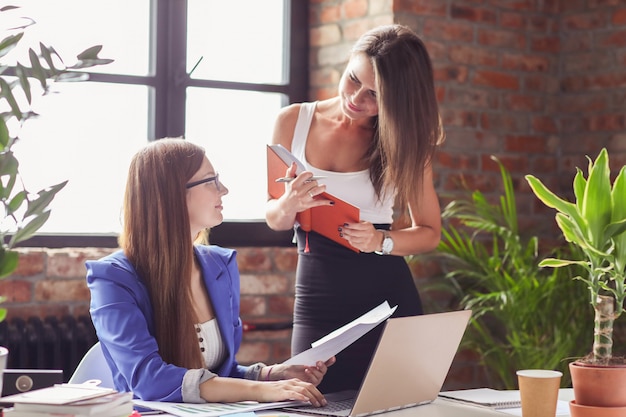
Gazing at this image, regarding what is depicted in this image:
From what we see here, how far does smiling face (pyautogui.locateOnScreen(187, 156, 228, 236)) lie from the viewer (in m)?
2.16

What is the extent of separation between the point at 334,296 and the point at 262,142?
136 centimetres

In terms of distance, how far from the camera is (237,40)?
3.66m

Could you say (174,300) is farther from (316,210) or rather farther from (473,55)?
(473,55)

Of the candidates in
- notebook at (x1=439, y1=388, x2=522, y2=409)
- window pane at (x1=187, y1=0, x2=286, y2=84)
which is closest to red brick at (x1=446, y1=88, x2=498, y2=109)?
window pane at (x1=187, y1=0, x2=286, y2=84)

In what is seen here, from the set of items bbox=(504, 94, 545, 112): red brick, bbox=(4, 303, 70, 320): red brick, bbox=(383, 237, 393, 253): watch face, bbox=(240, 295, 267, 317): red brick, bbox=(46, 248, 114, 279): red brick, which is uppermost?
bbox=(504, 94, 545, 112): red brick

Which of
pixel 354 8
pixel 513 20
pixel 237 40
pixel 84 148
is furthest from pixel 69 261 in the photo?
pixel 513 20

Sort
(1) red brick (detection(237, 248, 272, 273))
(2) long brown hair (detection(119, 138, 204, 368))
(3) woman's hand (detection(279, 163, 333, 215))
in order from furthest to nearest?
1. (1) red brick (detection(237, 248, 272, 273))
2. (3) woman's hand (detection(279, 163, 333, 215))
3. (2) long brown hair (detection(119, 138, 204, 368))

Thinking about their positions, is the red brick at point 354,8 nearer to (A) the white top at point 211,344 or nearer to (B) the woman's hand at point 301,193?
(B) the woman's hand at point 301,193

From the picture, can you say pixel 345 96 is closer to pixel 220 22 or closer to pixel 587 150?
pixel 220 22

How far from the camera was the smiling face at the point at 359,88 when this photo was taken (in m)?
2.39

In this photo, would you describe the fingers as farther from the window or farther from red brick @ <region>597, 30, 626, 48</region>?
red brick @ <region>597, 30, 626, 48</region>

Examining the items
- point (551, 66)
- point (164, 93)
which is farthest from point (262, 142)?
point (551, 66)

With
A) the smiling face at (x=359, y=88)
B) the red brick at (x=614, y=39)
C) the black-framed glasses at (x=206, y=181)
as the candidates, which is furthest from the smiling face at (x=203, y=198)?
the red brick at (x=614, y=39)

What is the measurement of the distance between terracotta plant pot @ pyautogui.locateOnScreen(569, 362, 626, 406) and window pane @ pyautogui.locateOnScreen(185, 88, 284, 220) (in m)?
2.12
